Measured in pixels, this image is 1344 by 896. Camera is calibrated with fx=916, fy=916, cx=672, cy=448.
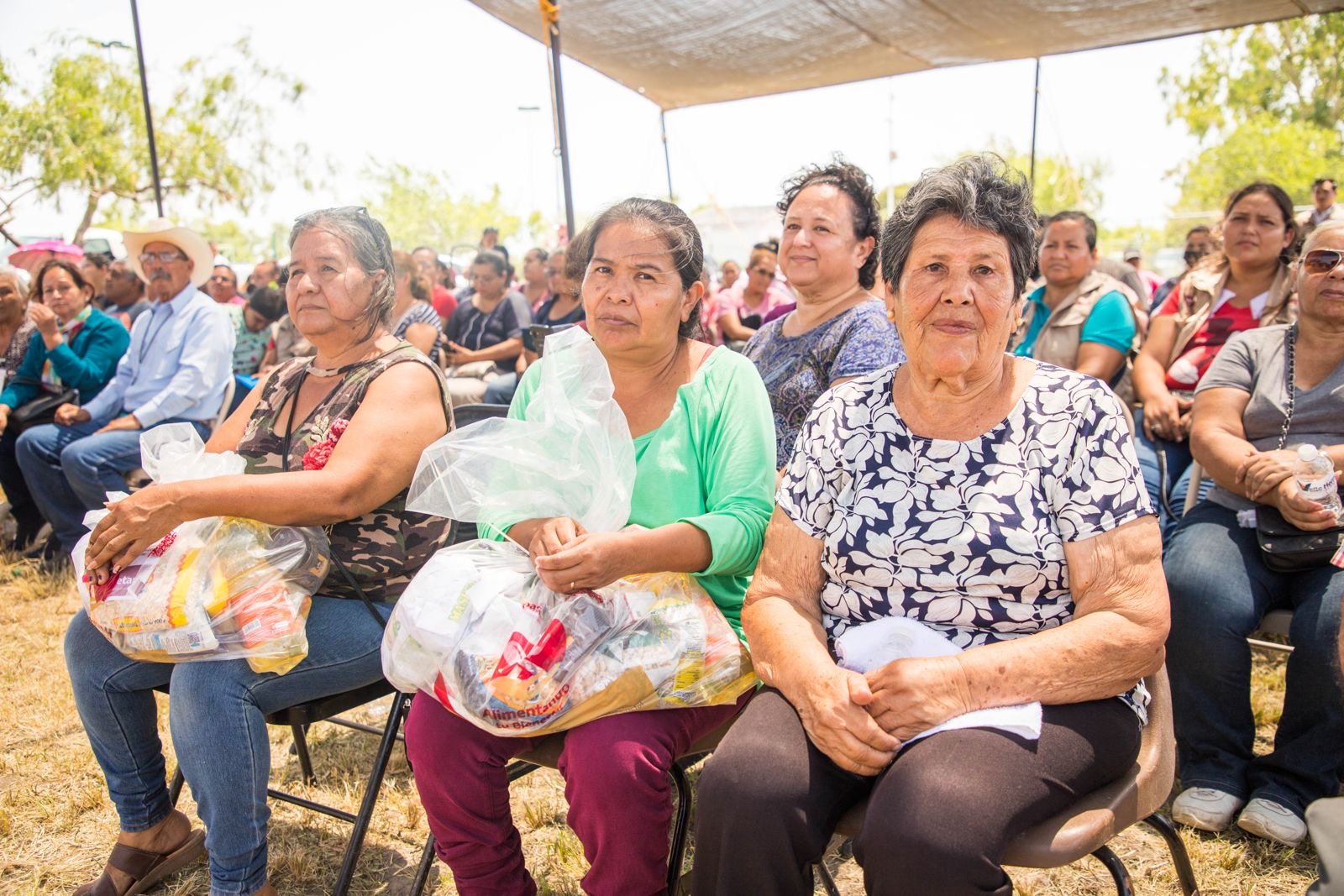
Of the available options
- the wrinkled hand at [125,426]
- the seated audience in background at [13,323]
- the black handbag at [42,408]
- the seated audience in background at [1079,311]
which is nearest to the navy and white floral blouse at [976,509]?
the seated audience in background at [1079,311]

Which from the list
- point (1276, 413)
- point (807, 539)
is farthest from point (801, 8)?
point (807, 539)

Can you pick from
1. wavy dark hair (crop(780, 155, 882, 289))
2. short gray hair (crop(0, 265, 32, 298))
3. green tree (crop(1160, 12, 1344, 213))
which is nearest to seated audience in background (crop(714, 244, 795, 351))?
wavy dark hair (crop(780, 155, 882, 289))

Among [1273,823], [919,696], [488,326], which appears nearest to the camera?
[919,696]

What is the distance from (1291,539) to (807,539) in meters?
1.58

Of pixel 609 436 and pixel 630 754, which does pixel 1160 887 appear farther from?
pixel 609 436

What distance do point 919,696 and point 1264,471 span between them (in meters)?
1.64

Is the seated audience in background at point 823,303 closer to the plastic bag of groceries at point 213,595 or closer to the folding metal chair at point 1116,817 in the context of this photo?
the folding metal chair at point 1116,817

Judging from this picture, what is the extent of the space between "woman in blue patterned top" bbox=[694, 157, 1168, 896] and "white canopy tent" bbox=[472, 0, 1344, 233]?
12.4 ft

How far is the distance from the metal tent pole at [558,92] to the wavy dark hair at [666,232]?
2.86 metres

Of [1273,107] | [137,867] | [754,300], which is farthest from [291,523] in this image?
[1273,107]

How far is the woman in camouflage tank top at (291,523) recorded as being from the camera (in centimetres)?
209

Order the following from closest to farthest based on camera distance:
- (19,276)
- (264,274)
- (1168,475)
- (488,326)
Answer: (1168,475) → (19,276) → (488,326) → (264,274)

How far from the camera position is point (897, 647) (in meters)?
1.80

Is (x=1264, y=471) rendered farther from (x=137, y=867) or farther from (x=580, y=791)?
(x=137, y=867)
